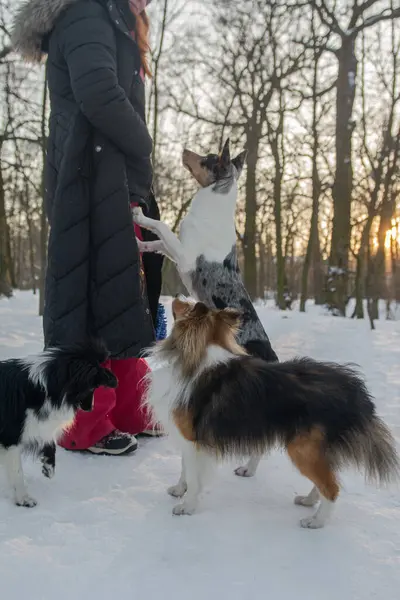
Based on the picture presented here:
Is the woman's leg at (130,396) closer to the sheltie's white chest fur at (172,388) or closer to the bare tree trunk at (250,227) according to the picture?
the sheltie's white chest fur at (172,388)

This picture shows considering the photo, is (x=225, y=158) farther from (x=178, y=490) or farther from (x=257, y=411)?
(x=178, y=490)

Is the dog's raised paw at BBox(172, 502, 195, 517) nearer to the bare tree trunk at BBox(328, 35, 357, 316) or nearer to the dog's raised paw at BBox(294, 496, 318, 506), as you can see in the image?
the dog's raised paw at BBox(294, 496, 318, 506)

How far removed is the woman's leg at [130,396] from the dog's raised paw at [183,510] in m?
1.10

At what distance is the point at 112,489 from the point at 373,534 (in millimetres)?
1453

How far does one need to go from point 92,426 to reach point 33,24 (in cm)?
271

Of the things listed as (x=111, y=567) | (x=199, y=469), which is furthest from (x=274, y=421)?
(x=111, y=567)

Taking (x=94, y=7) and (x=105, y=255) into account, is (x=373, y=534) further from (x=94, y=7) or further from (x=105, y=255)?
(x=94, y=7)

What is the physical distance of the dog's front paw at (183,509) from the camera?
2.84 metres

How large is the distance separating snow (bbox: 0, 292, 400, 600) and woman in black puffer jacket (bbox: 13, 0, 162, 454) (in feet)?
1.73

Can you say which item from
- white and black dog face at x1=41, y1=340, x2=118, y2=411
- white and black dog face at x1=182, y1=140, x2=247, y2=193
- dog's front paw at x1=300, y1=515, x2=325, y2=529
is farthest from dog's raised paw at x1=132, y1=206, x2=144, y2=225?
dog's front paw at x1=300, y1=515, x2=325, y2=529

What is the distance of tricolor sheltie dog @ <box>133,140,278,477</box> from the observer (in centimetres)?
396

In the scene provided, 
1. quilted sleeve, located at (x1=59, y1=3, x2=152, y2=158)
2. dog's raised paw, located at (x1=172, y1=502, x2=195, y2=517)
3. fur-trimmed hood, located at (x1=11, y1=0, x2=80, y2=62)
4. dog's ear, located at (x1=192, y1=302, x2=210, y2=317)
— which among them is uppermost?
fur-trimmed hood, located at (x1=11, y1=0, x2=80, y2=62)

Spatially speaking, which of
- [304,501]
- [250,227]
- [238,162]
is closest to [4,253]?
[250,227]

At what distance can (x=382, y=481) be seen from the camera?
2.80m
